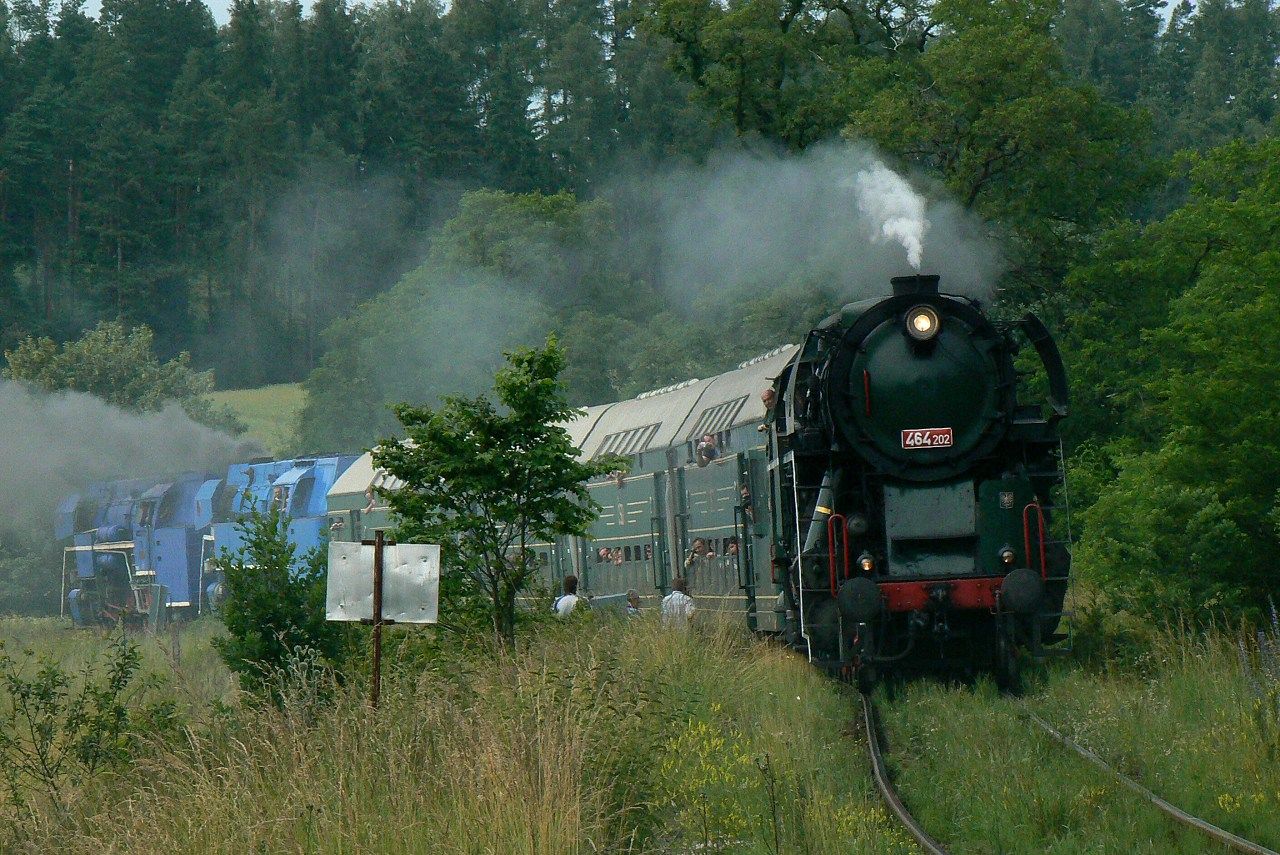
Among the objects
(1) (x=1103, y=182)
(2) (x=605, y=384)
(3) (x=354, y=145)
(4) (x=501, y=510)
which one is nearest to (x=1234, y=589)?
(4) (x=501, y=510)

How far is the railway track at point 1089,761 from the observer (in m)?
8.03

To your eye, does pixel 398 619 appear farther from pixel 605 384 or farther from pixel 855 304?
pixel 605 384

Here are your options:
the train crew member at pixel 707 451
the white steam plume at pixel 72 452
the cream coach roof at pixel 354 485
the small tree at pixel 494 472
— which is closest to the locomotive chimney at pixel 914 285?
the small tree at pixel 494 472

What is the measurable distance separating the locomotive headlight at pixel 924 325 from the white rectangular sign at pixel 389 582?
16.9ft

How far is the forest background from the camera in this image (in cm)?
2122

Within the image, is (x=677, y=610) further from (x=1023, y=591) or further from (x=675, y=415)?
(x=675, y=415)

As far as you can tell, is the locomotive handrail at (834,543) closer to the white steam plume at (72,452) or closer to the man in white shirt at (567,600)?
the man in white shirt at (567,600)

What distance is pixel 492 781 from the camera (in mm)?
7926

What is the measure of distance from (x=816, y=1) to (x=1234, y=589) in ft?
89.1

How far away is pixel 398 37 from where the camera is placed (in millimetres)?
98062

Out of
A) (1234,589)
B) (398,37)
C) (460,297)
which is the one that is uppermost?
(398,37)

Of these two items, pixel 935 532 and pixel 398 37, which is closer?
pixel 935 532

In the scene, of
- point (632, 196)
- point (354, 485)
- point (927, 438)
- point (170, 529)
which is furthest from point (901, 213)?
point (632, 196)

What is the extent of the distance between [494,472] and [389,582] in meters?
4.46
